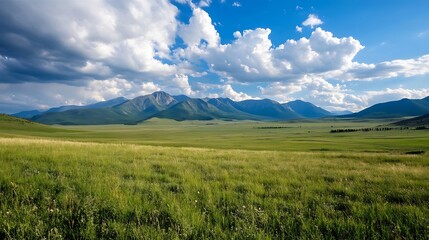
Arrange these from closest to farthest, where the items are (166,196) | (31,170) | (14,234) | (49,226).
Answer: (14,234), (49,226), (166,196), (31,170)

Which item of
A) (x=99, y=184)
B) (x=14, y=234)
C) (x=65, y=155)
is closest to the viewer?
(x=14, y=234)

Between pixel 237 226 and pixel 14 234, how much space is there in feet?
14.3

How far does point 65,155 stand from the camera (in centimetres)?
1344

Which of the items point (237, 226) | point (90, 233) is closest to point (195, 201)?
point (237, 226)

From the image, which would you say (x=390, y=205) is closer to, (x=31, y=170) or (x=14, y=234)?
(x=14, y=234)

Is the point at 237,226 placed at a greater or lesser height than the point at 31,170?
lesser

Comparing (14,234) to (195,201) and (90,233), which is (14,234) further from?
(195,201)

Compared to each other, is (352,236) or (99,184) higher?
(99,184)

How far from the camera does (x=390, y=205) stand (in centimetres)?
668

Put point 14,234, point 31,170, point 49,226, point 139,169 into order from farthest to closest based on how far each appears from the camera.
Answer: point 139,169, point 31,170, point 49,226, point 14,234

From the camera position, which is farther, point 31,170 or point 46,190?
point 31,170

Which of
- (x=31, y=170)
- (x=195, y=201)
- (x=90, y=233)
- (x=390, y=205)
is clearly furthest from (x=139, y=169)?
(x=390, y=205)

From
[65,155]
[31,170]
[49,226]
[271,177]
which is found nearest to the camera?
[49,226]

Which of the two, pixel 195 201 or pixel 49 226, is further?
pixel 195 201
